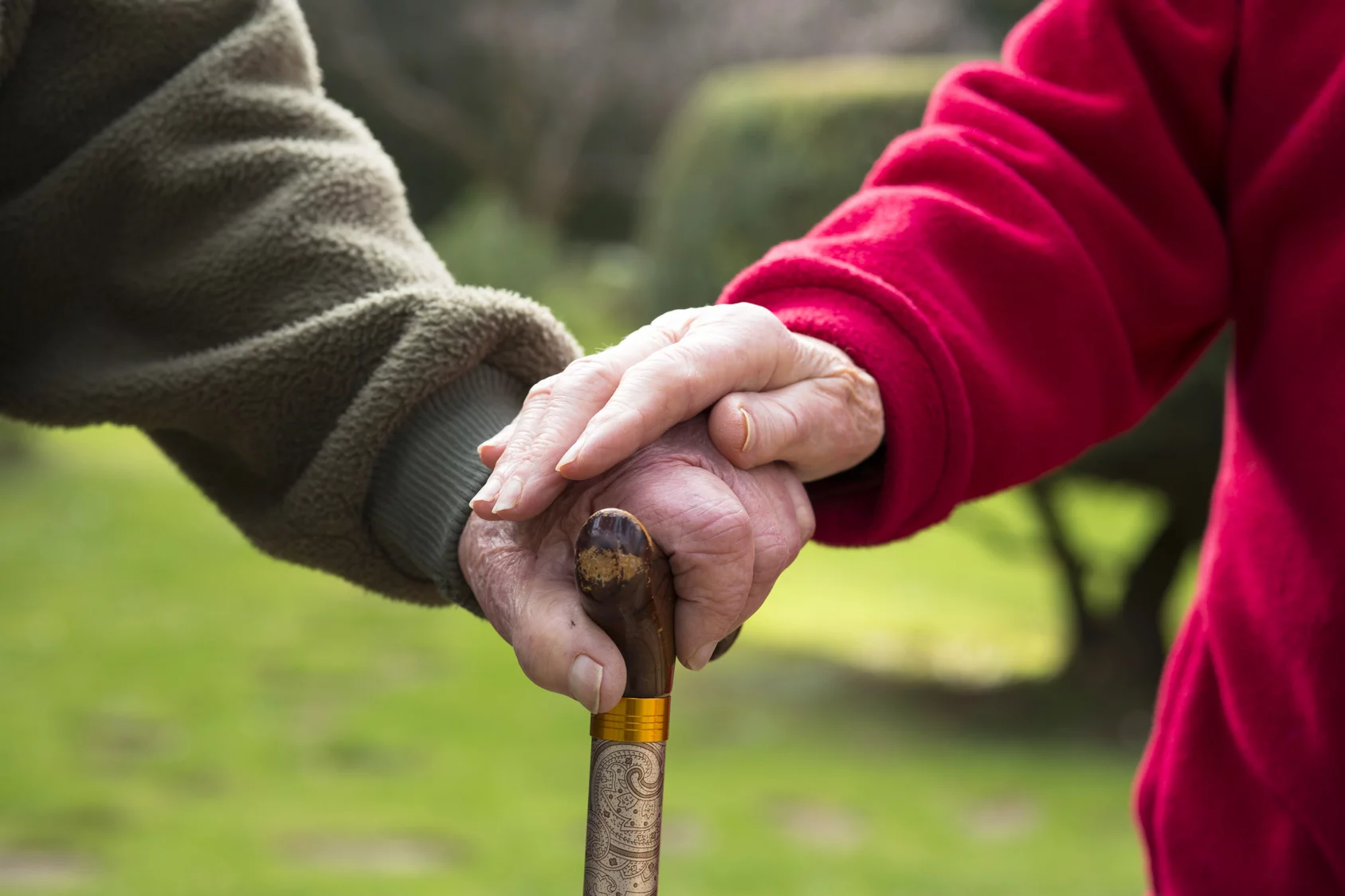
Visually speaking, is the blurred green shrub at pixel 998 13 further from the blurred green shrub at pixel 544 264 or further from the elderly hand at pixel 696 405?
the elderly hand at pixel 696 405

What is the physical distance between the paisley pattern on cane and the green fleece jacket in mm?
313

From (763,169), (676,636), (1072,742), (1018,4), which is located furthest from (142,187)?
(1018,4)

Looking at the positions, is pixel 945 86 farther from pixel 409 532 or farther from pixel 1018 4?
pixel 1018 4

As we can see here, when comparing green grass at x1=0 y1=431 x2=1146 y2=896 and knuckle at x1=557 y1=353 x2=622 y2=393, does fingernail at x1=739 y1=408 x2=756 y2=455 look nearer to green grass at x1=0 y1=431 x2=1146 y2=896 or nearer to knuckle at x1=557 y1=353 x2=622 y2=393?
knuckle at x1=557 y1=353 x2=622 y2=393

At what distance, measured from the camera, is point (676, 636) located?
3.68 feet

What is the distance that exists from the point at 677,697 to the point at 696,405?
15.4 feet

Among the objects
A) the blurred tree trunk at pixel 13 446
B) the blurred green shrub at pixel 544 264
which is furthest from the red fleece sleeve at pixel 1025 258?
the blurred tree trunk at pixel 13 446

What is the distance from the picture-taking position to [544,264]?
9000 millimetres

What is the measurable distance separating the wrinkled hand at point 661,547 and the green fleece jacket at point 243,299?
12 cm

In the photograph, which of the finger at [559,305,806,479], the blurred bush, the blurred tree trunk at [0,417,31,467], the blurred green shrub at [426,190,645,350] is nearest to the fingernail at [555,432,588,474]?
the finger at [559,305,806,479]

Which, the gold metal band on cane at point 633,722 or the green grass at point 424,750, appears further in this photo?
the green grass at point 424,750

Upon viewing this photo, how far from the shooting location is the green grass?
13.8ft

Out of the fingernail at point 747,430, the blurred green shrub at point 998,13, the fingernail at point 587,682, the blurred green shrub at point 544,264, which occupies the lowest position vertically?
the fingernail at point 587,682

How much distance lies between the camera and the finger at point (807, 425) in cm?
115
